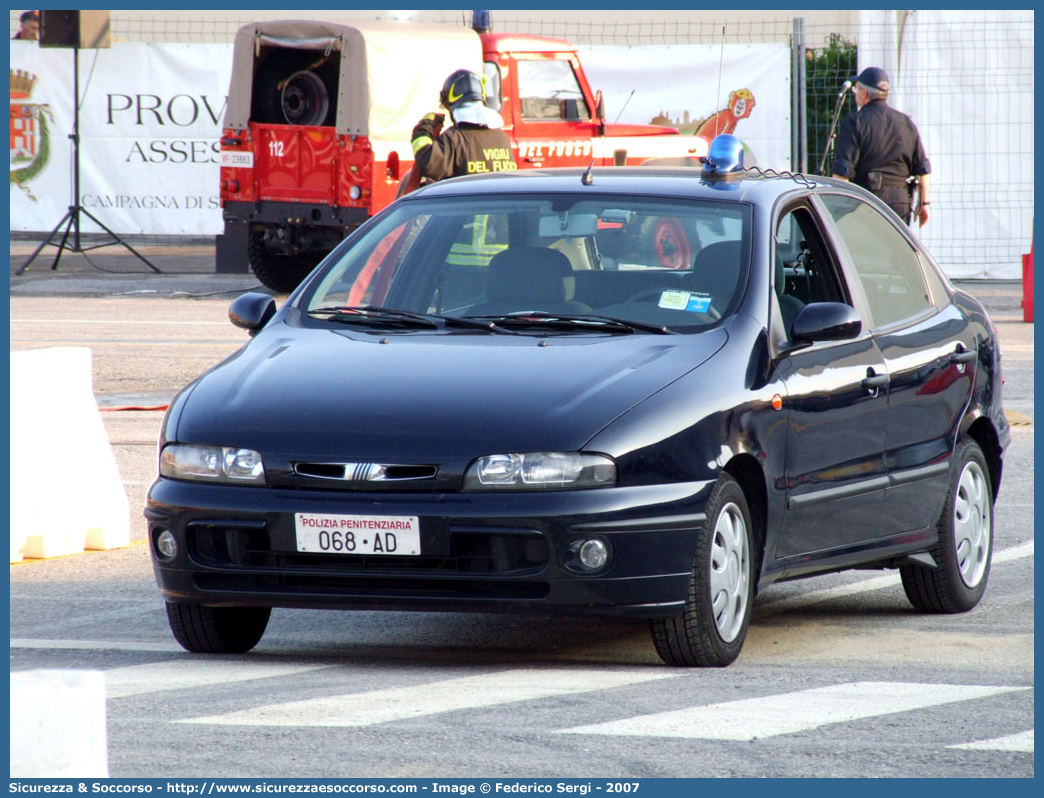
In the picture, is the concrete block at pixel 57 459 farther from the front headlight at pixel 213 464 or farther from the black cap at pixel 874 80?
the black cap at pixel 874 80

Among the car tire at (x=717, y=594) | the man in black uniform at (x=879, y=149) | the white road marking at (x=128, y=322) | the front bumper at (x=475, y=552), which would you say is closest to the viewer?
the front bumper at (x=475, y=552)

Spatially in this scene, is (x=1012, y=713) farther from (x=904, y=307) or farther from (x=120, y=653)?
(x=120, y=653)

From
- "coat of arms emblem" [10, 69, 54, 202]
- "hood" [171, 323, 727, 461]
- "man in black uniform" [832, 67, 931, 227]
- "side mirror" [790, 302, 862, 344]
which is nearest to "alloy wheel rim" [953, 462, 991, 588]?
"side mirror" [790, 302, 862, 344]

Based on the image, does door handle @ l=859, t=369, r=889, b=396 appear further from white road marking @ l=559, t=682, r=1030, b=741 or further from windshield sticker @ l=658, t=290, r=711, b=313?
white road marking @ l=559, t=682, r=1030, b=741

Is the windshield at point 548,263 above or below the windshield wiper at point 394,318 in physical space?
above

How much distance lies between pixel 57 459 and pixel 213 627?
2.12 meters

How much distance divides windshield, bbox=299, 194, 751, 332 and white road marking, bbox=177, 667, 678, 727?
1.17 metres

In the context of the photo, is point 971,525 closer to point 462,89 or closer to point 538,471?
point 538,471

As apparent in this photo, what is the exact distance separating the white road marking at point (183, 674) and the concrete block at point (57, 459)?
2.09 meters

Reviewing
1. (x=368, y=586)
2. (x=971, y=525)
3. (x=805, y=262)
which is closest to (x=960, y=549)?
(x=971, y=525)

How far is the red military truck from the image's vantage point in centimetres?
1942

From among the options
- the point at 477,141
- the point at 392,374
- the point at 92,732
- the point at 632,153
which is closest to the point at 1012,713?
the point at 392,374

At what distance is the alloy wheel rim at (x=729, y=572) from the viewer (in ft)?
19.1

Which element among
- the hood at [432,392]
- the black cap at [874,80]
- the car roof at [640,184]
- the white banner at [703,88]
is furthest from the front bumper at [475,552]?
the white banner at [703,88]
